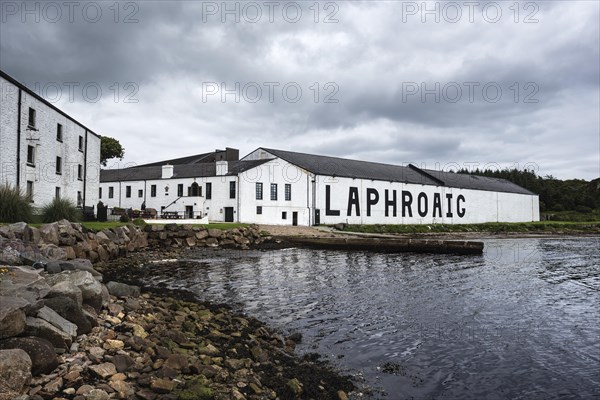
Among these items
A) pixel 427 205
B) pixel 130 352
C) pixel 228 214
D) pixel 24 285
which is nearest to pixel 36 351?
pixel 130 352

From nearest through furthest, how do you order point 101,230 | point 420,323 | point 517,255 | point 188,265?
point 420,323, point 188,265, point 101,230, point 517,255

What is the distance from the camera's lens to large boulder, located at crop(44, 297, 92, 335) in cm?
702

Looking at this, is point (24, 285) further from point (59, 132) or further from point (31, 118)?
point (59, 132)

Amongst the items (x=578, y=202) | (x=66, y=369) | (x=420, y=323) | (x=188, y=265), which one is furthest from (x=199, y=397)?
(x=578, y=202)

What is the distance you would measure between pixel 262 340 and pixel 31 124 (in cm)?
2518

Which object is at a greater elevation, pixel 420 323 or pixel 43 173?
pixel 43 173

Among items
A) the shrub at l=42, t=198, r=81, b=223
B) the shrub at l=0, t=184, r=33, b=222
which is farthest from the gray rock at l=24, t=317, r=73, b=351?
the shrub at l=42, t=198, r=81, b=223

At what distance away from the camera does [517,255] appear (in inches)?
1170

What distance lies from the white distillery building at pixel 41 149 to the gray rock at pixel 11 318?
67.4 ft

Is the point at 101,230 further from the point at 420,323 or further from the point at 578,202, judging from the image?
the point at 578,202

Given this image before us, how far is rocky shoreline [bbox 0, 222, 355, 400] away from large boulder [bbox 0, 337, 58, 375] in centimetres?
1

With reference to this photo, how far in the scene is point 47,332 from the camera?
5938 millimetres

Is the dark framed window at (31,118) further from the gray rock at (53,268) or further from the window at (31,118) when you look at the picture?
the gray rock at (53,268)

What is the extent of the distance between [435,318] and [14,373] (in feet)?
31.7
